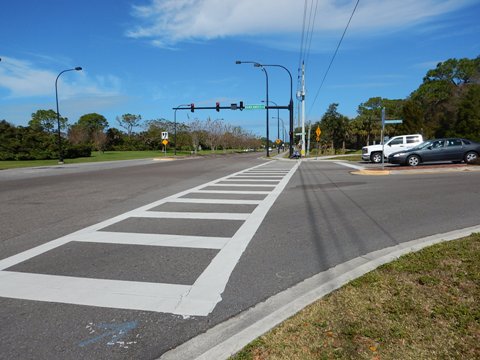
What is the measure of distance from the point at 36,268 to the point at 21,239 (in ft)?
6.28

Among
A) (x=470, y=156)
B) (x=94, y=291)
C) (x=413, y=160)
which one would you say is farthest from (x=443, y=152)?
(x=94, y=291)

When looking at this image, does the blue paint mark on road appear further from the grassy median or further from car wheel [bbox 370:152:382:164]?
car wheel [bbox 370:152:382:164]

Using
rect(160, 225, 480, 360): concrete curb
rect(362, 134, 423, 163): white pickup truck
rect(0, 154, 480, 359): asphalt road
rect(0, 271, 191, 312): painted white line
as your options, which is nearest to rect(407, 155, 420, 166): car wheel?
rect(362, 134, 423, 163): white pickup truck

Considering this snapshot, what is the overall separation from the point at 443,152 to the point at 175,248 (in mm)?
19090

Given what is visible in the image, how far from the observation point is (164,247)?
5.62 metres

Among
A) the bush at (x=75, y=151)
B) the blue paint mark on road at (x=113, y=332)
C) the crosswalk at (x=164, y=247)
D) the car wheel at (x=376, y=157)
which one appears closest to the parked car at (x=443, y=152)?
the car wheel at (x=376, y=157)

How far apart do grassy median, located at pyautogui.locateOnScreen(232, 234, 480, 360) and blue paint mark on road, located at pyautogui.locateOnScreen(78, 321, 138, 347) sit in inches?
45.1

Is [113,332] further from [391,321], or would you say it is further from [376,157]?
[376,157]

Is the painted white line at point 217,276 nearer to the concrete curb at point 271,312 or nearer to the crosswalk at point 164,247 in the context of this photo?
the crosswalk at point 164,247

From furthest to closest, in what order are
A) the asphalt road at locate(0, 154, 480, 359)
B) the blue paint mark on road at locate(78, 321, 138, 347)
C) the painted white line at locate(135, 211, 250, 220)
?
the painted white line at locate(135, 211, 250, 220) → the asphalt road at locate(0, 154, 480, 359) → the blue paint mark on road at locate(78, 321, 138, 347)

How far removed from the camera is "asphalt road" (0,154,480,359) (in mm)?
3152

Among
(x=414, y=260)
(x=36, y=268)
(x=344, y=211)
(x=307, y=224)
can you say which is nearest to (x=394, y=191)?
(x=344, y=211)

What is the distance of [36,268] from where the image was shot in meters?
4.77

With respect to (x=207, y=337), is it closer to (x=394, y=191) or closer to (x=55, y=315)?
(x=55, y=315)
